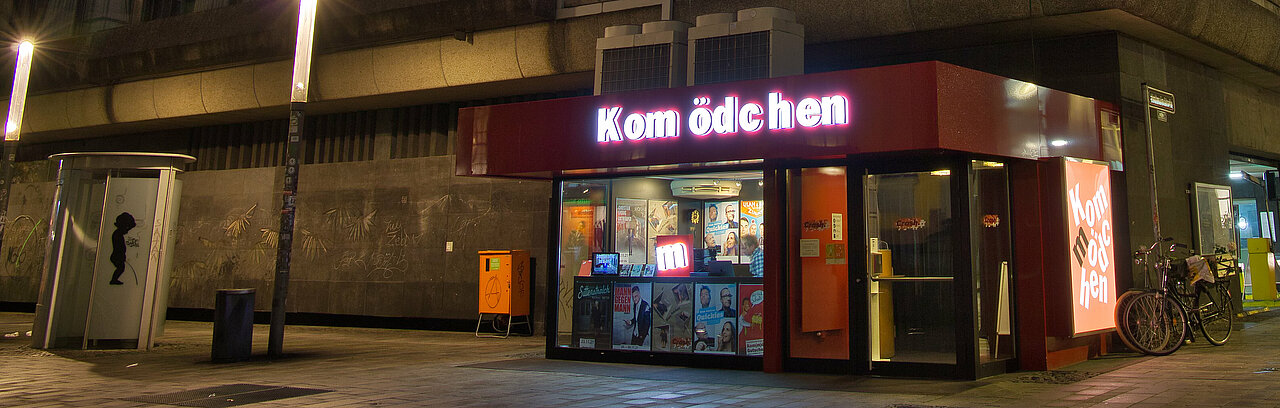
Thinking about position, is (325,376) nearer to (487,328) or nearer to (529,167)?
(529,167)

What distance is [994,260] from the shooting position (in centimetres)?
955

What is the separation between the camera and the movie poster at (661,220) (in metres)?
10.8

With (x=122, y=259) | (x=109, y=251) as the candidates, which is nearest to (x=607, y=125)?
(x=122, y=259)

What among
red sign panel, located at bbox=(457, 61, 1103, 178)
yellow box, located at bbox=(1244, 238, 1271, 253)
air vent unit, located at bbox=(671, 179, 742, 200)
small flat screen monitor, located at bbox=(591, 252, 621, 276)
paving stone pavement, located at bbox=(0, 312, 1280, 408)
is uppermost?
red sign panel, located at bbox=(457, 61, 1103, 178)

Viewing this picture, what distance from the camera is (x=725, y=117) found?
945 cm

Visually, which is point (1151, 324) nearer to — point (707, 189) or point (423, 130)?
point (707, 189)

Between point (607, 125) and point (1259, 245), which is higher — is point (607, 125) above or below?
above

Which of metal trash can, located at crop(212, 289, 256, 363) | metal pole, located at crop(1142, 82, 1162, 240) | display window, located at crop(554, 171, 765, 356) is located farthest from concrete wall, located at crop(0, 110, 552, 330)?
metal pole, located at crop(1142, 82, 1162, 240)

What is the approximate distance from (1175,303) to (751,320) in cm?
490

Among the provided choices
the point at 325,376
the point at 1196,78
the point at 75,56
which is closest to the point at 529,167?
the point at 325,376

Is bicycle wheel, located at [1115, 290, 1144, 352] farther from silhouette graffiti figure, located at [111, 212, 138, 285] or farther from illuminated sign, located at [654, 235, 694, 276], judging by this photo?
silhouette graffiti figure, located at [111, 212, 138, 285]

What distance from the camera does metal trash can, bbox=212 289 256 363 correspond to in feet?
35.6

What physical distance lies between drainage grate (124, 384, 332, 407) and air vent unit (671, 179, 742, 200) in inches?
183

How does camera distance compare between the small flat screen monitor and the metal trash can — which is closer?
the metal trash can
